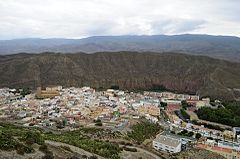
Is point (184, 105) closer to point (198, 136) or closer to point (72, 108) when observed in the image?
point (198, 136)

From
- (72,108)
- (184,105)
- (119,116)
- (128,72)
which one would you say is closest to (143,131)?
(119,116)

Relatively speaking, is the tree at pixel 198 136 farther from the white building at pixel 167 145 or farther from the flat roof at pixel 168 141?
the white building at pixel 167 145

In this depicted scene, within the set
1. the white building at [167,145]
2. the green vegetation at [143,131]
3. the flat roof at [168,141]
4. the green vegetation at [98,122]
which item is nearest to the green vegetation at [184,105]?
the green vegetation at [143,131]

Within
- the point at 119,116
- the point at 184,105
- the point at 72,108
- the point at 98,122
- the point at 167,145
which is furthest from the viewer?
the point at 184,105

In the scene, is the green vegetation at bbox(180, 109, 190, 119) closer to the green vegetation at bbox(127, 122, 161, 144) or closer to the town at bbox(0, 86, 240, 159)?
the town at bbox(0, 86, 240, 159)

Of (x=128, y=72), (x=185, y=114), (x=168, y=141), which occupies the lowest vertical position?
(x=185, y=114)

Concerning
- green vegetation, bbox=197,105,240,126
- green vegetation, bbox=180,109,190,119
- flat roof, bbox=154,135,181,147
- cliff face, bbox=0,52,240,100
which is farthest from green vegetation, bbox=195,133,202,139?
cliff face, bbox=0,52,240,100

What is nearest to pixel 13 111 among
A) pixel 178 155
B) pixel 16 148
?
pixel 178 155
